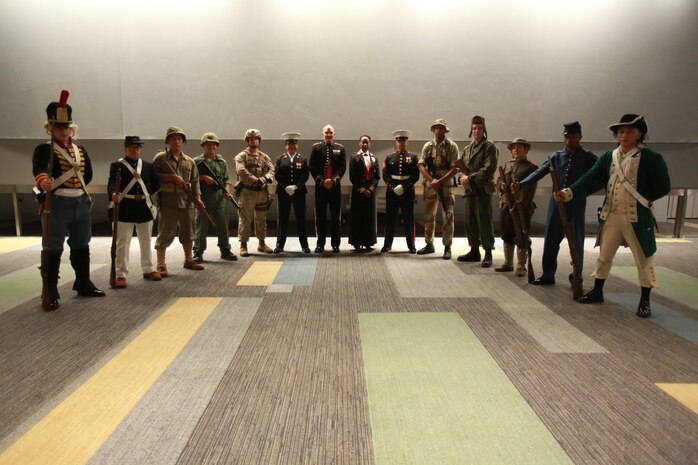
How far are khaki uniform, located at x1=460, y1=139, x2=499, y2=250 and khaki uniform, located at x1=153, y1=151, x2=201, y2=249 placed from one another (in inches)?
117

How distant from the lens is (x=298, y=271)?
4957mm

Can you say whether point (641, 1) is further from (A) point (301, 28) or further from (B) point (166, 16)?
(B) point (166, 16)

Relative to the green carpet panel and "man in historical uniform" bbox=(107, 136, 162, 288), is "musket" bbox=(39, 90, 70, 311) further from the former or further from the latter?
the green carpet panel

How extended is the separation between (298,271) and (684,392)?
11.2 ft

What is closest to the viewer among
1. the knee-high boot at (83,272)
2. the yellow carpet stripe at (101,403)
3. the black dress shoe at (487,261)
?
the yellow carpet stripe at (101,403)

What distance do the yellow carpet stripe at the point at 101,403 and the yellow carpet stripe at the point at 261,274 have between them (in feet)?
3.88

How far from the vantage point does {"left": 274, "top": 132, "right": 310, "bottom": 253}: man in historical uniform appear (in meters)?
5.87

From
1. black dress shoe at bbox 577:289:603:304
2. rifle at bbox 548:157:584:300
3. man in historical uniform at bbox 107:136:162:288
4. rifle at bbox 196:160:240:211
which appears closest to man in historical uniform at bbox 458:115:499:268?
rifle at bbox 548:157:584:300

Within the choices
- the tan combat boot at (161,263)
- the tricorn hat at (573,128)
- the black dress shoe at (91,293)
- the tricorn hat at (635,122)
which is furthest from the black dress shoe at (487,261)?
Result: the black dress shoe at (91,293)

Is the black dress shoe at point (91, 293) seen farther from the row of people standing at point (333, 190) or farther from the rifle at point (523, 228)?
the rifle at point (523, 228)

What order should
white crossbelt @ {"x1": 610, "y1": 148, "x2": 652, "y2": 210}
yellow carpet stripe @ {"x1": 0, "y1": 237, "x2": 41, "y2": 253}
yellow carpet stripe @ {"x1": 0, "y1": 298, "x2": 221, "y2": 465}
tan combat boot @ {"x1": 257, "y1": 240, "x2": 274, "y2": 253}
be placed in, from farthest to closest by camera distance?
yellow carpet stripe @ {"x1": 0, "y1": 237, "x2": 41, "y2": 253}
tan combat boot @ {"x1": 257, "y1": 240, "x2": 274, "y2": 253}
white crossbelt @ {"x1": 610, "y1": 148, "x2": 652, "y2": 210}
yellow carpet stripe @ {"x1": 0, "y1": 298, "x2": 221, "y2": 465}

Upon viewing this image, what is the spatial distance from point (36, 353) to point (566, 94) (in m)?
7.29

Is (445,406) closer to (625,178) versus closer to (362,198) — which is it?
(625,178)

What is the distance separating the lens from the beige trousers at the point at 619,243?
11.6 ft
